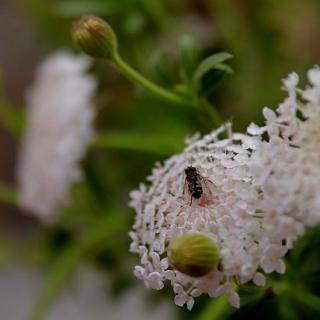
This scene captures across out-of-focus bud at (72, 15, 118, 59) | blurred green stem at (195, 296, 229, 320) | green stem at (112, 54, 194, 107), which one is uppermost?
out-of-focus bud at (72, 15, 118, 59)

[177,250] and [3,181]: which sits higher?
[3,181]

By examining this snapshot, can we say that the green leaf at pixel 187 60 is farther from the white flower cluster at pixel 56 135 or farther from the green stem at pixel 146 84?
the white flower cluster at pixel 56 135

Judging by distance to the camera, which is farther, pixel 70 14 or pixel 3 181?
pixel 3 181

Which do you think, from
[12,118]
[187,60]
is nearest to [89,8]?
[12,118]

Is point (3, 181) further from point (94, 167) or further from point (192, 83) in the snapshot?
point (192, 83)

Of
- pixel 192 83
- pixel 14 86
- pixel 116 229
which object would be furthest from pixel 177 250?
pixel 14 86

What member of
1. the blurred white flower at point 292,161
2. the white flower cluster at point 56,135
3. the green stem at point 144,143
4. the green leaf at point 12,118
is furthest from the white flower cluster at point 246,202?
the green leaf at point 12,118

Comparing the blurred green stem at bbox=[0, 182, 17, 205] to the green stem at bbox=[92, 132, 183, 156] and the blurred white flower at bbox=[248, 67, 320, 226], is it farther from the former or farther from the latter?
the blurred white flower at bbox=[248, 67, 320, 226]

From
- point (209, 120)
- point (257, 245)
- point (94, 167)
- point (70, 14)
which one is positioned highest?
point (70, 14)

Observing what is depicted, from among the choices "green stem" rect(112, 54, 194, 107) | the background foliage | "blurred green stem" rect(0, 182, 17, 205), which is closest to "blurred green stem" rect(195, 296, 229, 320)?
the background foliage
